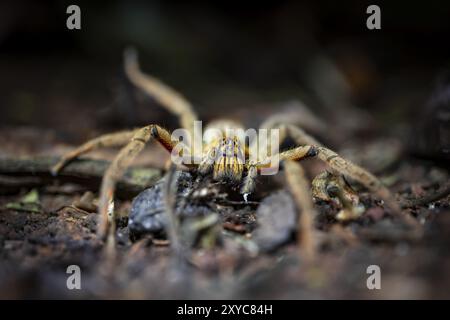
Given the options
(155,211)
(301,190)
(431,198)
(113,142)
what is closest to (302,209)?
(301,190)

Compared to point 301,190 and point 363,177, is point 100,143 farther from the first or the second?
point 363,177

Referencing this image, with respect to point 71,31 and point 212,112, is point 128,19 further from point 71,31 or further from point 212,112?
point 212,112

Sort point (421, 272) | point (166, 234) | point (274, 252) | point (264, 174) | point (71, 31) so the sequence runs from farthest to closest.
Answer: point (71, 31) → point (264, 174) → point (166, 234) → point (274, 252) → point (421, 272)

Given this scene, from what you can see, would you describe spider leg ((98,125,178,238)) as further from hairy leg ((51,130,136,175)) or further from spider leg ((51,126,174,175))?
hairy leg ((51,130,136,175))

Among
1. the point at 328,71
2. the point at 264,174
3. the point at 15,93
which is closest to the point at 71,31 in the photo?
the point at 15,93

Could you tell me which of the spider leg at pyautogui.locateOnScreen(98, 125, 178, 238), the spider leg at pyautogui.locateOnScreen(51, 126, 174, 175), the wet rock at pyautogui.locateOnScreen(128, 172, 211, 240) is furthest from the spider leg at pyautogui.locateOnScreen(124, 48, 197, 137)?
the wet rock at pyautogui.locateOnScreen(128, 172, 211, 240)

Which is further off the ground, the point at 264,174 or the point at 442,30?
the point at 442,30
